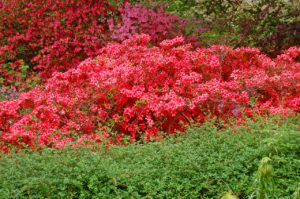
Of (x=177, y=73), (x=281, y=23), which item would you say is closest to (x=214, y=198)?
(x=177, y=73)

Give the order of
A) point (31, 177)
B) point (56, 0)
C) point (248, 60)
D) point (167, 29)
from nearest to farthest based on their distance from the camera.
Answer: point (31, 177) < point (248, 60) < point (167, 29) < point (56, 0)

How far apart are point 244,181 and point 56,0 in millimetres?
5663

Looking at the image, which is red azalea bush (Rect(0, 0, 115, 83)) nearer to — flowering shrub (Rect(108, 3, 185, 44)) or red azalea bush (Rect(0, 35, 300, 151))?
flowering shrub (Rect(108, 3, 185, 44))

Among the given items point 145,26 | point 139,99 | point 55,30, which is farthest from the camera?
point 55,30

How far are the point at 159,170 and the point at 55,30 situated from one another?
4.91 meters

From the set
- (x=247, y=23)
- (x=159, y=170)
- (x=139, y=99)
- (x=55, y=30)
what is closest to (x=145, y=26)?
(x=55, y=30)

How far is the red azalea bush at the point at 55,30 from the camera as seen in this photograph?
22.1 feet

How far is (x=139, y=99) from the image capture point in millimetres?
3965

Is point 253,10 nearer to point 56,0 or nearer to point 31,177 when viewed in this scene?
point 56,0

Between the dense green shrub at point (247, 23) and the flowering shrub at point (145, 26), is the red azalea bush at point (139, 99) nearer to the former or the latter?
the flowering shrub at point (145, 26)

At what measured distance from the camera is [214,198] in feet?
8.57

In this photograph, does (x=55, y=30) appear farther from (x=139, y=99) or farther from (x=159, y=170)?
(x=159, y=170)

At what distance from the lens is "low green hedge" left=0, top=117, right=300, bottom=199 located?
249 cm

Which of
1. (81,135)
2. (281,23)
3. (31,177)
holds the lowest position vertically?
(81,135)
